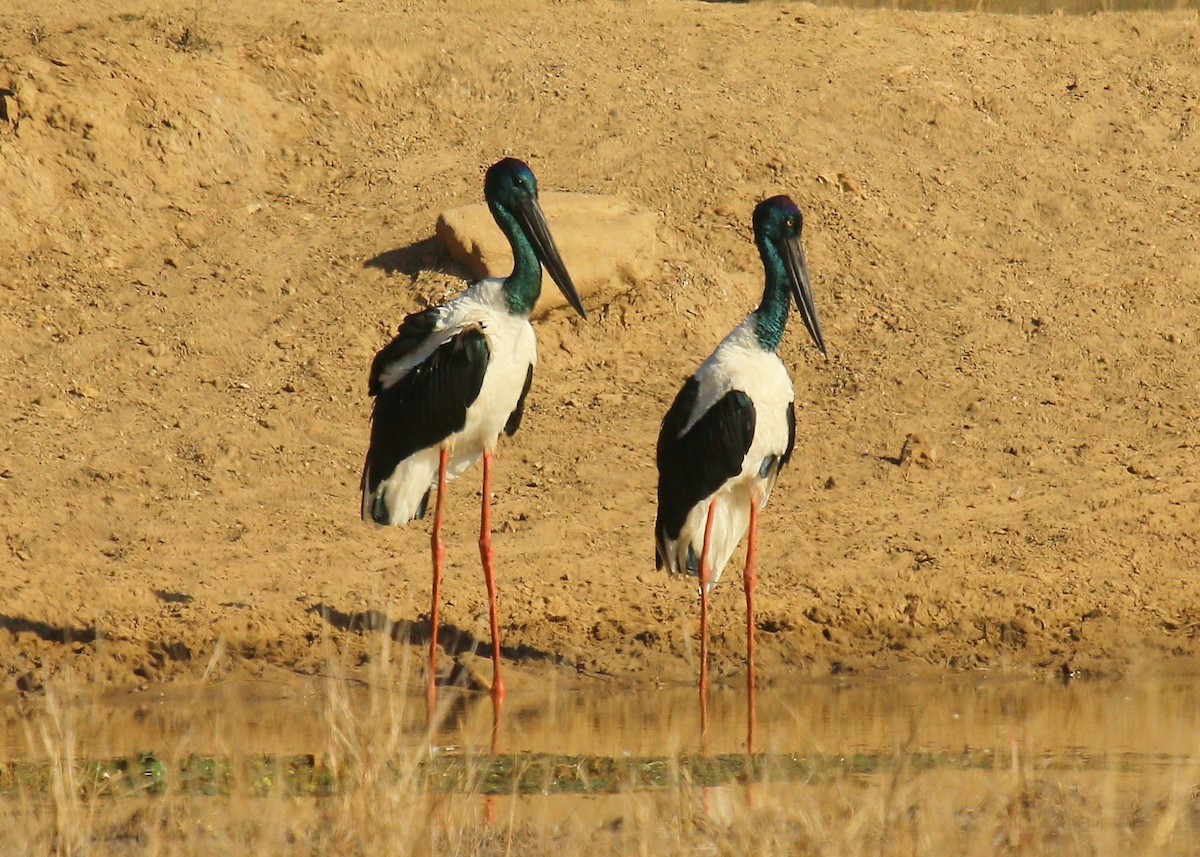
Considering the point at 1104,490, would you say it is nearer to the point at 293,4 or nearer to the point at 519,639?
the point at 519,639

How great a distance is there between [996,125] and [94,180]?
631cm

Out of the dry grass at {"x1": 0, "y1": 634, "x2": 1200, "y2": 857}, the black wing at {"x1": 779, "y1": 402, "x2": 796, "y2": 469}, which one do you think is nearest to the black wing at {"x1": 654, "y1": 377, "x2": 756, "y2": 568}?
the black wing at {"x1": 779, "y1": 402, "x2": 796, "y2": 469}

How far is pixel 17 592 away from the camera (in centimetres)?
832

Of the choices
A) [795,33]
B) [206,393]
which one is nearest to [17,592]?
[206,393]

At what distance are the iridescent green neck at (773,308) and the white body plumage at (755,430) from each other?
0.03 meters

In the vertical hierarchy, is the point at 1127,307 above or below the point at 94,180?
below

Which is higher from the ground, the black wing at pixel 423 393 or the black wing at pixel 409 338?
the black wing at pixel 409 338

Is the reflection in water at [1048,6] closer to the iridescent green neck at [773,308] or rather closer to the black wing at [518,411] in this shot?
the iridescent green neck at [773,308]

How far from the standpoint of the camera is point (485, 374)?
25.4 feet

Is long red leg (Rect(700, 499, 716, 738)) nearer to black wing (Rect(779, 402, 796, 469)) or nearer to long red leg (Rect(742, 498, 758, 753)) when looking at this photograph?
long red leg (Rect(742, 498, 758, 753))

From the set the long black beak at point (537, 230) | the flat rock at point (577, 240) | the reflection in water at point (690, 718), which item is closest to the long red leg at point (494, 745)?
the reflection in water at point (690, 718)

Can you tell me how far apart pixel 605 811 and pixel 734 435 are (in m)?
2.68

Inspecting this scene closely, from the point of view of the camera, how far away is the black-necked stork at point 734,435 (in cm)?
777

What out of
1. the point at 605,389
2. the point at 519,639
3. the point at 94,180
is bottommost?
the point at 519,639
